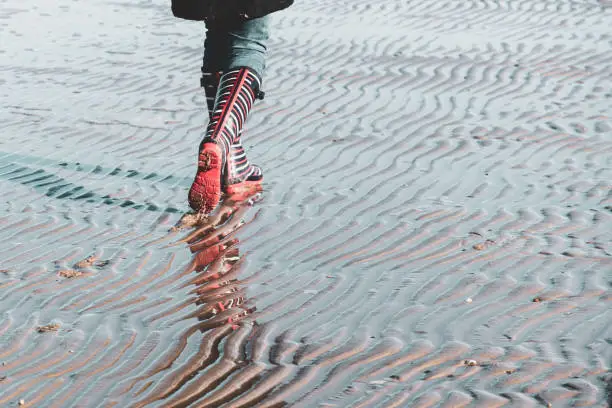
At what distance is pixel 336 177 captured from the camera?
5.91 metres

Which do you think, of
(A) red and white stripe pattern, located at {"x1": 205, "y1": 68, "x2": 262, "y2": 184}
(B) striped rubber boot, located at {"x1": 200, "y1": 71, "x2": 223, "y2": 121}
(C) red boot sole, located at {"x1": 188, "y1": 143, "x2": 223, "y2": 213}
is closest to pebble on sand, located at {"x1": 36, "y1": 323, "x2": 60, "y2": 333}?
(C) red boot sole, located at {"x1": 188, "y1": 143, "x2": 223, "y2": 213}

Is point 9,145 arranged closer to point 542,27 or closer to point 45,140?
point 45,140

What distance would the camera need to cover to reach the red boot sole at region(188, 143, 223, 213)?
4.83 metres

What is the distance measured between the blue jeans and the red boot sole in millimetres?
508

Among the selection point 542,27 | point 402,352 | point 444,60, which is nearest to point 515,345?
point 402,352

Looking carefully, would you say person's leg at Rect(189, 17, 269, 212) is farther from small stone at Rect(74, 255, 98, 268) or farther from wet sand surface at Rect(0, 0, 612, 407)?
small stone at Rect(74, 255, 98, 268)

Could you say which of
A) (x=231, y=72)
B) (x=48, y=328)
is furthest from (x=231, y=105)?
(x=48, y=328)

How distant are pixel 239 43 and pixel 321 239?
3.36ft

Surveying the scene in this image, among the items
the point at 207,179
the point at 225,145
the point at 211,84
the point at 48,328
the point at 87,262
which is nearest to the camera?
the point at 48,328

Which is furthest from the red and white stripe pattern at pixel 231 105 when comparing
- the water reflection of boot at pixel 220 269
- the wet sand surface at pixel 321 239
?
the wet sand surface at pixel 321 239

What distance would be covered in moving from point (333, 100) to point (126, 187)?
259cm

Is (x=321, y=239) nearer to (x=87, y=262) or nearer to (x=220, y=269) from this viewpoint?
(x=220, y=269)

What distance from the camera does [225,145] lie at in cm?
502

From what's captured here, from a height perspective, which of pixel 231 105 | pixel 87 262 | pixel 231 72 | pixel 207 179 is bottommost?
pixel 87 262
